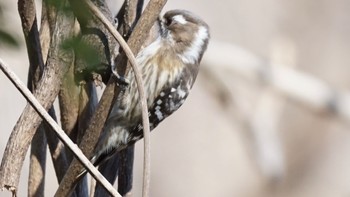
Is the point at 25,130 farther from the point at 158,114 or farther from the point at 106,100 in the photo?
the point at 158,114

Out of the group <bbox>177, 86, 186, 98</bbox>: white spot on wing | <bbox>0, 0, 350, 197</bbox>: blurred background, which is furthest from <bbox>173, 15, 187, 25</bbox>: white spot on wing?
<bbox>0, 0, 350, 197</bbox>: blurred background

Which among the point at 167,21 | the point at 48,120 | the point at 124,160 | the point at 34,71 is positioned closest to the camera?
the point at 48,120

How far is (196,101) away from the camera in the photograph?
581cm

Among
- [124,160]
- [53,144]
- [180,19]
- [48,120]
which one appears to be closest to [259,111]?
[180,19]

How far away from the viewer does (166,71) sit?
2.65 meters

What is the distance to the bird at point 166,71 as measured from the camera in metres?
2.49

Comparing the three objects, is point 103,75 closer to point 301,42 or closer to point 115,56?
point 115,56

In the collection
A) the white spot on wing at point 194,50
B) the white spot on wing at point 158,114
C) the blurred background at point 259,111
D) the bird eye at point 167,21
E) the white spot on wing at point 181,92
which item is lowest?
the blurred background at point 259,111

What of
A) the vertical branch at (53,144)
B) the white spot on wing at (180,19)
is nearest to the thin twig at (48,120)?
the vertical branch at (53,144)

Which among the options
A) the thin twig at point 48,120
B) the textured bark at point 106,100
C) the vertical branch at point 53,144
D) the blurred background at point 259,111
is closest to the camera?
the thin twig at point 48,120

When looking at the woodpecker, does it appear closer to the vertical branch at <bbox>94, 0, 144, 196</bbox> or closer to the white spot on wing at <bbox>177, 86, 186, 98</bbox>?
the white spot on wing at <bbox>177, 86, 186, 98</bbox>

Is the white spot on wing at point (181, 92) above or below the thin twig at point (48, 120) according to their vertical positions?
below

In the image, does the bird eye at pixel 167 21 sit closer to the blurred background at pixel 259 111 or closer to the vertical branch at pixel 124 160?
the vertical branch at pixel 124 160

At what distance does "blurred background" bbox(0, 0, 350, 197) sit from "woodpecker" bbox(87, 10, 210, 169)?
5.69ft
